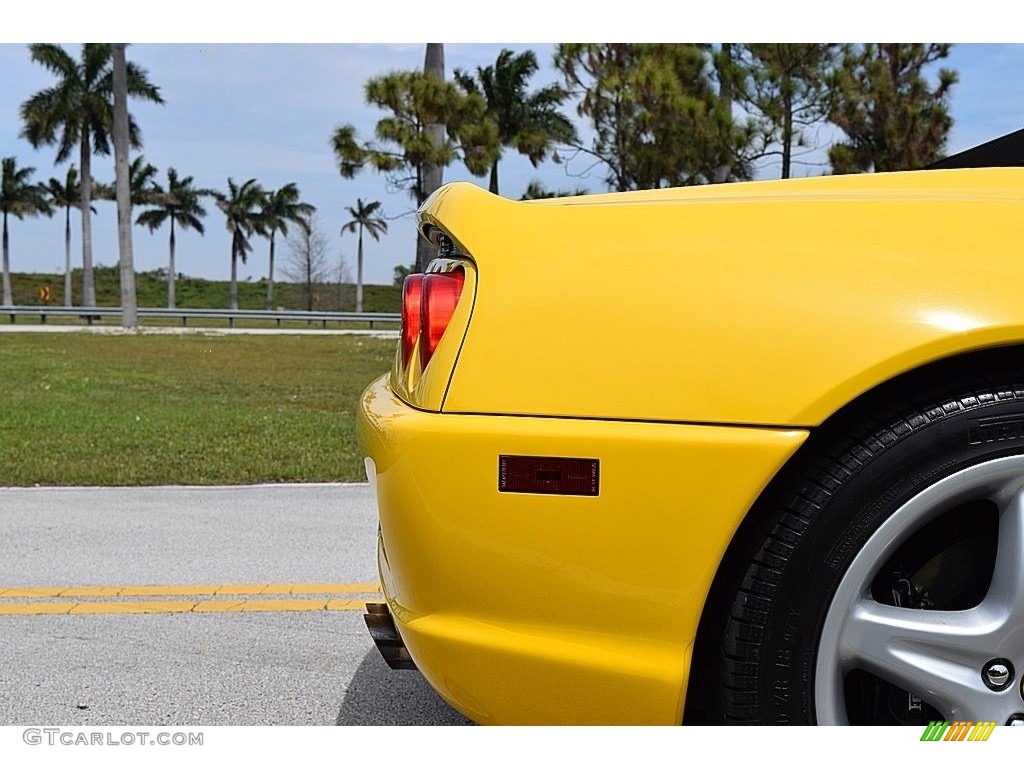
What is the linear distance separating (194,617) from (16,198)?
194 ft

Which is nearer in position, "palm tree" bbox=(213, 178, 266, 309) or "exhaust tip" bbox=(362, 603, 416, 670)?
"exhaust tip" bbox=(362, 603, 416, 670)

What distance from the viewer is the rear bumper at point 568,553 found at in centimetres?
162

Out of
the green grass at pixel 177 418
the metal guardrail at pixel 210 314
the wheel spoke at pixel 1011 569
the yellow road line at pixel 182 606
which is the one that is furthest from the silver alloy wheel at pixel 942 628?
the metal guardrail at pixel 210 314

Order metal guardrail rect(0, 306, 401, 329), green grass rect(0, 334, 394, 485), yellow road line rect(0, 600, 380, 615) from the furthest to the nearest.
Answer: metal guardrail rect(0, 306, 401, 329) < green grass rect(0, 334, 394, 485) < yellow road line rect(0, 600, 380, 615)

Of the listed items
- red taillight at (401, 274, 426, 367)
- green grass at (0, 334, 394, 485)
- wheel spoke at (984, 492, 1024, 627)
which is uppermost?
red taillight at (401, 274, 426, 367)

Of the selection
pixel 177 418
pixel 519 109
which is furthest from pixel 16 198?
pixel 177 418

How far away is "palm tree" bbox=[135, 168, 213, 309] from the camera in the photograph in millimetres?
58062

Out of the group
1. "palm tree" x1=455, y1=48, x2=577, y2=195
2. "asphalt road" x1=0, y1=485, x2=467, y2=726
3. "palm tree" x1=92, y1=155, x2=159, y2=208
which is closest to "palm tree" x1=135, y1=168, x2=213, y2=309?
"palm tree" x1=92, y1=155, x2=159, y2=208

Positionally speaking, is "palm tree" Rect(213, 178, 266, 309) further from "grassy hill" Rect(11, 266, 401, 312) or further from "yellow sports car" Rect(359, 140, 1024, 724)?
"yellow sports car" Rect(359, 140, 1024, 724)

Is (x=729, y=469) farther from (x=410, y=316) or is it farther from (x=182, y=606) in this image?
(x=182, y=606)

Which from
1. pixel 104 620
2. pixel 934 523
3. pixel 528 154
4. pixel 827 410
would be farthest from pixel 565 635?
pixel 528 154

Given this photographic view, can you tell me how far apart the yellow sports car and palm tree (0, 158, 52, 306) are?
5942 centimetres

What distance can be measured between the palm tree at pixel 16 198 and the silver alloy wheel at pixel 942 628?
59.8m

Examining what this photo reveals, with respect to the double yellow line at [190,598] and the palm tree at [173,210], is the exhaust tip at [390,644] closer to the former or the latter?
the double yellow line at [190,598]
